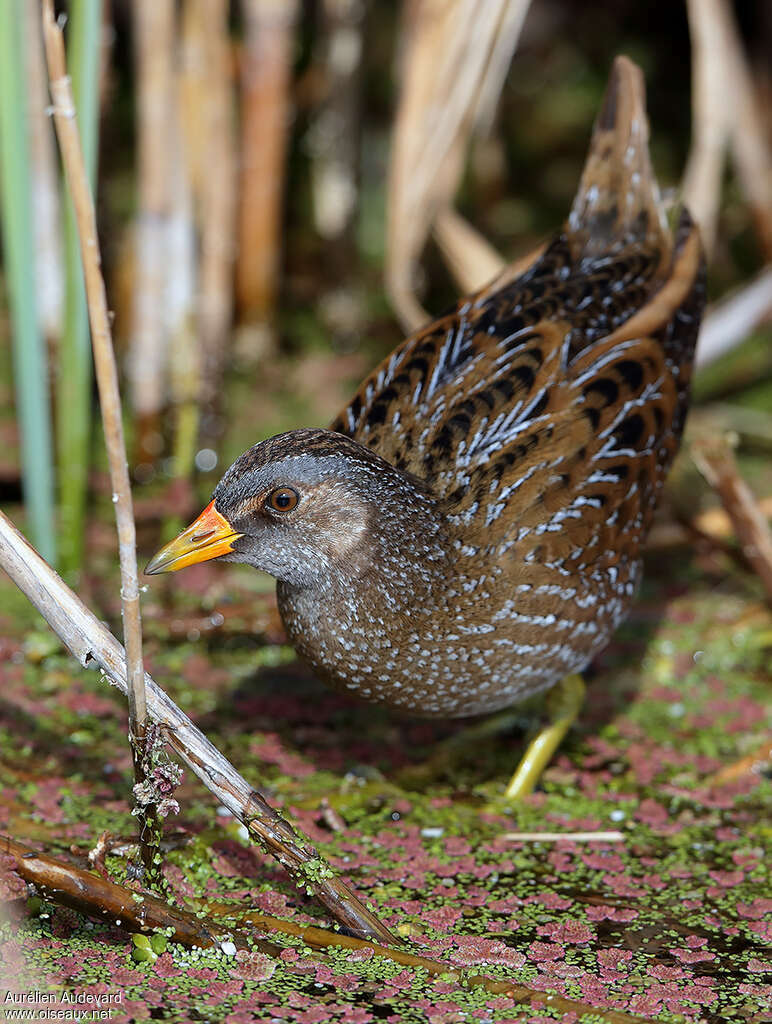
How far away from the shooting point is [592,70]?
801 centimetres

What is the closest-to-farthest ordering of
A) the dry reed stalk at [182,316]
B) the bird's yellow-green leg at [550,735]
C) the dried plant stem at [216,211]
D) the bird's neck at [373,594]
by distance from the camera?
the bird's neck at [373,594], the bird's yellow-green leg at [550,735], the dry reed stalk at [182,316], the dried plant stem at [216,211]

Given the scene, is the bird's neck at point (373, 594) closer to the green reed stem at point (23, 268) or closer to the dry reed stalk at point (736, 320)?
the green reed stem at point (23, 268)

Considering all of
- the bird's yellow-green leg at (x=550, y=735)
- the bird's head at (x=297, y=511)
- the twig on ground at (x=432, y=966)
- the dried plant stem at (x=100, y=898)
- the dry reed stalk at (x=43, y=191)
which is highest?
the dry reed stalk at (x=43, y=191)

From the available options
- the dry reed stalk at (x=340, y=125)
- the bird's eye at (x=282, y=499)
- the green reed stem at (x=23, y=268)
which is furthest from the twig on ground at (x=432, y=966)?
the dry reed stalk at (x=340, y=125)

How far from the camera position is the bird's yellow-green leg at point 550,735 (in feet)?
11.6

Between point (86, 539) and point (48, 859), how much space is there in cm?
224

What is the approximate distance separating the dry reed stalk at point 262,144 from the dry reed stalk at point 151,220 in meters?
0.55

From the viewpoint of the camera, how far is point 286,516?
2934mm

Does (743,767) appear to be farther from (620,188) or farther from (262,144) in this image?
(262,144)

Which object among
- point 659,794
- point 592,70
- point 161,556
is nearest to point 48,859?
point 161,556

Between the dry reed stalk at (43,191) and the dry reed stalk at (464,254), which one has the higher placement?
the dry reed stalk at (43,191)

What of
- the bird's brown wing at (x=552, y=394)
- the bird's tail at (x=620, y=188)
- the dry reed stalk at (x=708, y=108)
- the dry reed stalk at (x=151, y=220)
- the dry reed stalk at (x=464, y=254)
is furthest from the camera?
the dry reed stalk at (x=464, y=254)

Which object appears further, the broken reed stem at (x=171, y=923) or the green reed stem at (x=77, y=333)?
the green reed stem at (x=77, y=333)

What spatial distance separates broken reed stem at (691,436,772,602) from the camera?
13.1 ft
